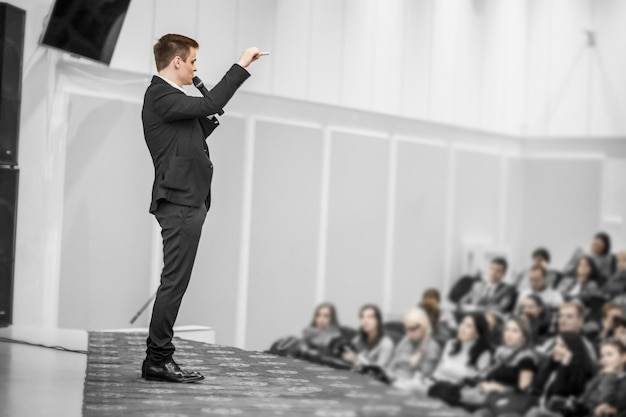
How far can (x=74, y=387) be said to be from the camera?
2398mm

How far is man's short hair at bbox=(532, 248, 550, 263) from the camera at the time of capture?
12.8 ft

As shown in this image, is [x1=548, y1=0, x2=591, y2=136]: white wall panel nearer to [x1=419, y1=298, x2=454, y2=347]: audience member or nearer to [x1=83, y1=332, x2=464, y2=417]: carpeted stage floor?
[x1=419, y1=298, x2=454, y2=347]: audience member

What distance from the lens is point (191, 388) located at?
90.5 inches

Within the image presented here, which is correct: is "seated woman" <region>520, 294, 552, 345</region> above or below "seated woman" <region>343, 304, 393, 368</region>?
above

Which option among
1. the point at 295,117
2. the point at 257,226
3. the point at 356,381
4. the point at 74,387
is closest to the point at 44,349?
the point at 74,387

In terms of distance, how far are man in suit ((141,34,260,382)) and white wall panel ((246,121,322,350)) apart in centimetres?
236

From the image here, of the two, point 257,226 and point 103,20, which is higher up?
point 103,20

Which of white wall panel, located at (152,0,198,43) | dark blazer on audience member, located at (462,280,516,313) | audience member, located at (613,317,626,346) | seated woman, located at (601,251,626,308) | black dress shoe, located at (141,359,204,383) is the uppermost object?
white wall panel, located at (152,0,198,43)

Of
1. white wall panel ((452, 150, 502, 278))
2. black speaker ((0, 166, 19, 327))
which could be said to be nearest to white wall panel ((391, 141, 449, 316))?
white wall panel ((452, 150, 502, 278))

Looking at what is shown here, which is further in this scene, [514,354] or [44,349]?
[514,354]

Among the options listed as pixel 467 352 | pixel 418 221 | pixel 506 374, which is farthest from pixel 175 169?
pixel 418 221

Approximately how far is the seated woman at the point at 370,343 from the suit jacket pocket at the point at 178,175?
157 cm

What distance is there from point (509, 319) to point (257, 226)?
1677 mm

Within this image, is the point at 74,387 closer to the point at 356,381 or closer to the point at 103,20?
the point at 356,381
